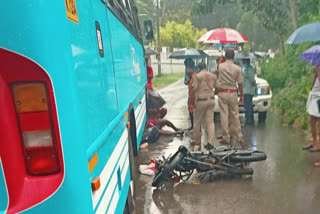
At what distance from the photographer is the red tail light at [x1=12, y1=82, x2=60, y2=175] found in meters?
1.84

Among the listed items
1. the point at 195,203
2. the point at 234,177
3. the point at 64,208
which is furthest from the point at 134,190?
the point at 64,208

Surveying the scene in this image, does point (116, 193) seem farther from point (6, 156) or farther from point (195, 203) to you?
point (195, 203)

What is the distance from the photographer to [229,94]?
764cm

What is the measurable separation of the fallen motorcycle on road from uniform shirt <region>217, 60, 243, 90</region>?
1.99 metres

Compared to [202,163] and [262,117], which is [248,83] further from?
[202,163]

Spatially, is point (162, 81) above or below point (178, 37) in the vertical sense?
below

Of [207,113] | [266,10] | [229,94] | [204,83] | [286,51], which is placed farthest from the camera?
[266,10]

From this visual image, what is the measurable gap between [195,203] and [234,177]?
1155mm

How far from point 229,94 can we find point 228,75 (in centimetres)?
42

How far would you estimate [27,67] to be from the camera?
1.82m

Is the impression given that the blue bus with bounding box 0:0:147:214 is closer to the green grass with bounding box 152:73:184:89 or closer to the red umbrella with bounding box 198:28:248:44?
the red umbrella with bounding box 198:28:248:44

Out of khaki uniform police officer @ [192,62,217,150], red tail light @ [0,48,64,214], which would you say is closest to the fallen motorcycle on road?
khaki uniform police officer @ [192,62,217,150]

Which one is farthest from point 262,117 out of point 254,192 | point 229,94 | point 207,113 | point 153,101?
point 254,192

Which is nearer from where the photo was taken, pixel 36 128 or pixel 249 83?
pixel 36 128
